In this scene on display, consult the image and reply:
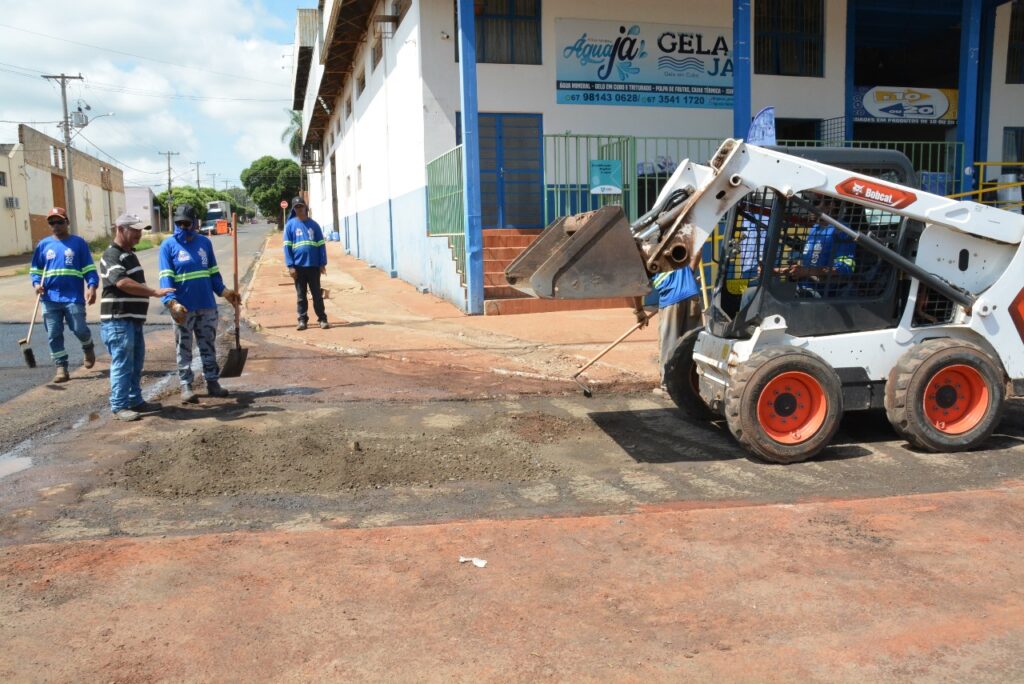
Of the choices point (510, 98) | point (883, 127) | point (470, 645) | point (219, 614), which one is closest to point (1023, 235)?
point (470, 645)

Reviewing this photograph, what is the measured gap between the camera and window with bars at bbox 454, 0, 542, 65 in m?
15.1

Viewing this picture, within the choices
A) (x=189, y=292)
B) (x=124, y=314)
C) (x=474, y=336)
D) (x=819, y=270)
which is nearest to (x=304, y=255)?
(x=474, y=336)

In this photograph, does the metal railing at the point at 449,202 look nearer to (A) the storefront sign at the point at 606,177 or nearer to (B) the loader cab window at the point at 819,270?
(A) the storefront sign at the point at 606,177

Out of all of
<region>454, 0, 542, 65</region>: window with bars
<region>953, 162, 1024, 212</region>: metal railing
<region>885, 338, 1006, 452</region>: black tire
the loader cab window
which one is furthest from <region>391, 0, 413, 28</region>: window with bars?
<region>885, 338, 1006, 452</region>: black tire

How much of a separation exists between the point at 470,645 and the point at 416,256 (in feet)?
47.5

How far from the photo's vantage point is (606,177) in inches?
555

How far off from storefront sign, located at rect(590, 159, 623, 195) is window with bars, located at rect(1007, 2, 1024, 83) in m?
9.96

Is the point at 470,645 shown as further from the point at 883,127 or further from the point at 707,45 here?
the point at 883,127

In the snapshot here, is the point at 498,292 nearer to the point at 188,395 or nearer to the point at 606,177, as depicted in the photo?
the point at 606,177

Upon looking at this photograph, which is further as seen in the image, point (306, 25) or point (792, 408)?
point (306, 25)

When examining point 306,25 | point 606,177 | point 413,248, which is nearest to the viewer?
point 606,177

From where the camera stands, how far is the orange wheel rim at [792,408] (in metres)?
5.57

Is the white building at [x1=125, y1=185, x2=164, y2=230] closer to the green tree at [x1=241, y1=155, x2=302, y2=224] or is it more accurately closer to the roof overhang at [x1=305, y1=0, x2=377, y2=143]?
the green tree at [x1=241, y1=155, x2=302, y2=224]

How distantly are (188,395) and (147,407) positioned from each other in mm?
418
